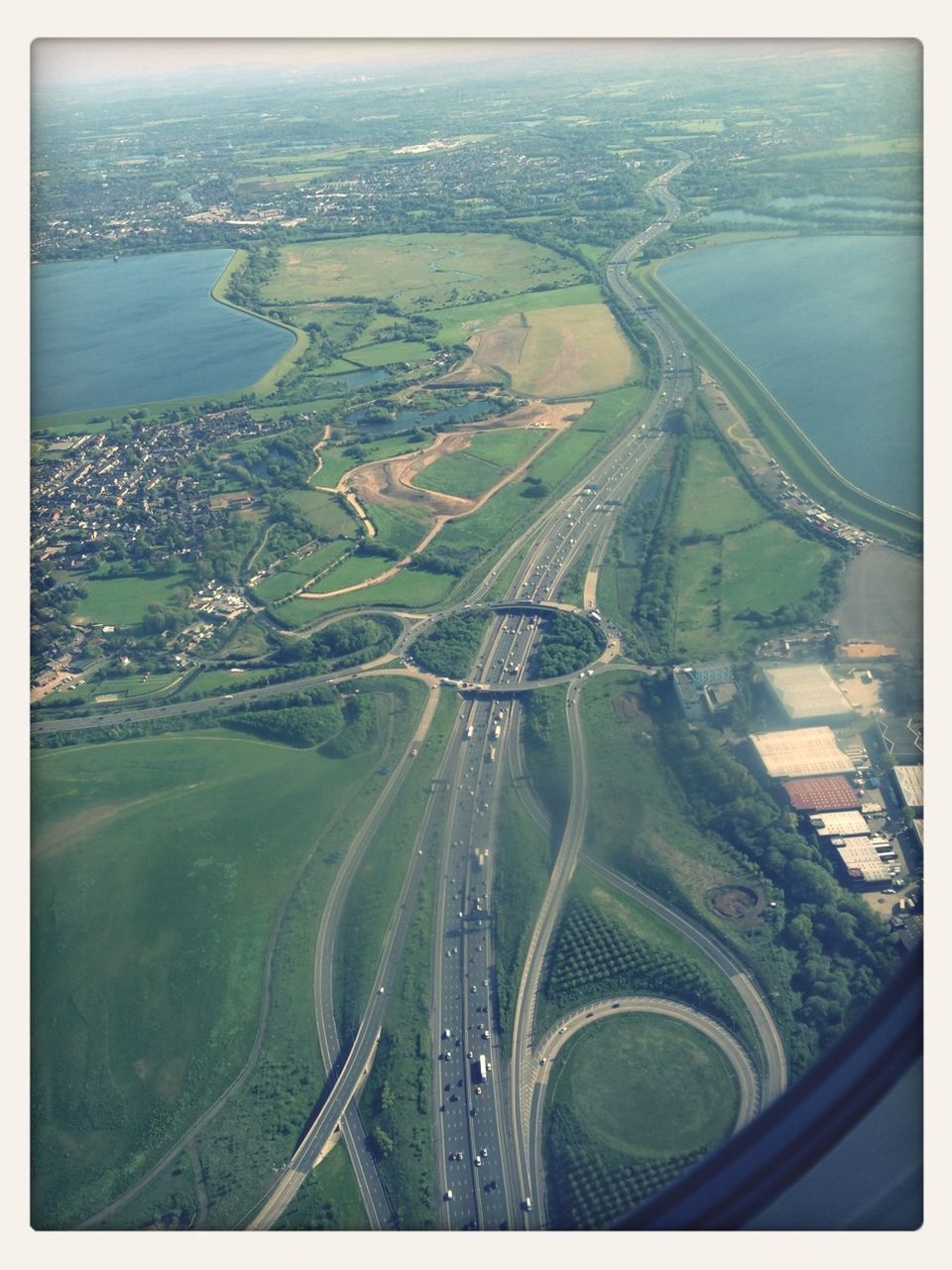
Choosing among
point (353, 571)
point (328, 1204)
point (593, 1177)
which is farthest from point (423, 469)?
point (593, 1177)

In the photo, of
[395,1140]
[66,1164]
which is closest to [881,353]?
[395,1140]

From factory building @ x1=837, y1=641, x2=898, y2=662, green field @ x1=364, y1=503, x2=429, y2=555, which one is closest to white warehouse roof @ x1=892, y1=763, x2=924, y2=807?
factory building @ x1=837, y1=641, x2=898, y2=662

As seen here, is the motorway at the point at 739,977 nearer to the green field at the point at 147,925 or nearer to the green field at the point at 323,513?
the green field at the point at 147,925

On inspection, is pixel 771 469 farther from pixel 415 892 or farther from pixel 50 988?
pixel 50 988

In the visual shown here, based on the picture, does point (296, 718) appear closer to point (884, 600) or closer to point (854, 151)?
point (884, 600)

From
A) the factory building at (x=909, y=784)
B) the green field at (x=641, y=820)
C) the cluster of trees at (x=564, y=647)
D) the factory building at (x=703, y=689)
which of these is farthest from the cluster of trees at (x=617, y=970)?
the cluster of trees at (x=564, y=647)
